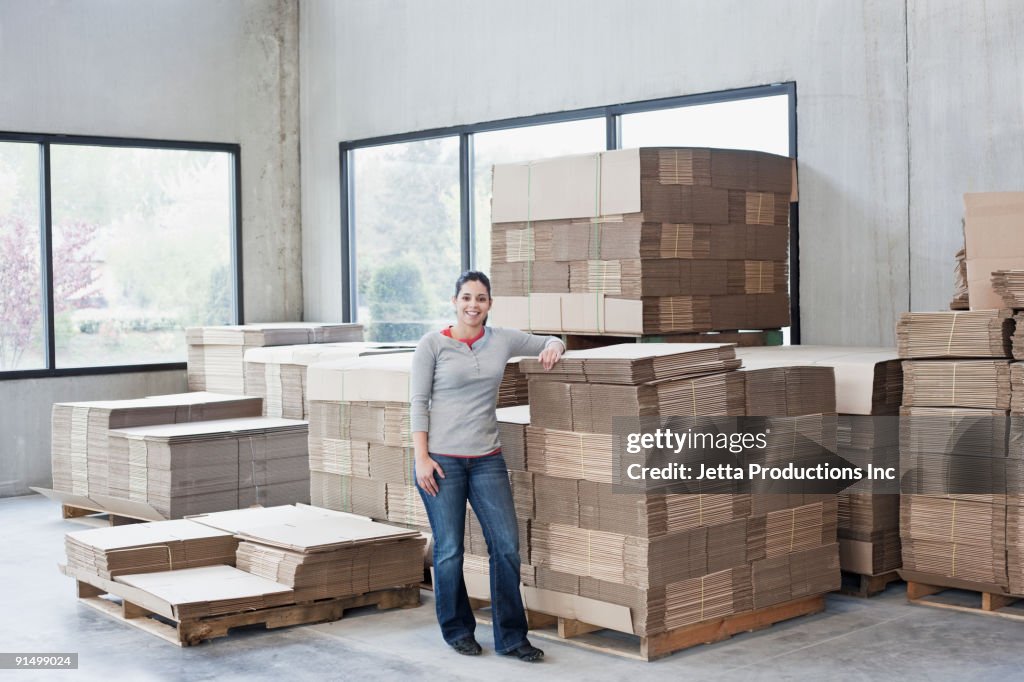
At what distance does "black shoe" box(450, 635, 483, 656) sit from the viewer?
17.8 feet

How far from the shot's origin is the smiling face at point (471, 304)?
213 inches

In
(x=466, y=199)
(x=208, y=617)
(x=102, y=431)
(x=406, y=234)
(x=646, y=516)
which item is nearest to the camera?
(x=646, y=516)

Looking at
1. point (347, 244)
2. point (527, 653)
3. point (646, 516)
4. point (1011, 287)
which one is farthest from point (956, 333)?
point (347, 244)

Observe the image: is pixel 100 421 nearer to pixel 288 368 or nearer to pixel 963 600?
pixel 288 368

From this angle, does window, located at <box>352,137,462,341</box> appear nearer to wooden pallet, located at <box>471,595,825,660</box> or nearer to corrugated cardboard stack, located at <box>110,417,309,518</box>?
corrugated cardboard stack, located at <box>110,417,309,518</box>

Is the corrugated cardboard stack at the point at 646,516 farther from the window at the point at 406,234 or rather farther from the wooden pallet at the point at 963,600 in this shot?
the window at the point at 406,234

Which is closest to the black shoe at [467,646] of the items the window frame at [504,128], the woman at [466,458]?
the woman at [466,458]

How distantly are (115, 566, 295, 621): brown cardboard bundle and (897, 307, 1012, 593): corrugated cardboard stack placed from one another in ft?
10.8

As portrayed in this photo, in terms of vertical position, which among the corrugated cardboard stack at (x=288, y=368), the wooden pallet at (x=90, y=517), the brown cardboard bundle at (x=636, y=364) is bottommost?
the wooden pallet at (x=90, y=517)

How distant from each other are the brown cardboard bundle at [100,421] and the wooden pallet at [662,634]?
12.9 feet

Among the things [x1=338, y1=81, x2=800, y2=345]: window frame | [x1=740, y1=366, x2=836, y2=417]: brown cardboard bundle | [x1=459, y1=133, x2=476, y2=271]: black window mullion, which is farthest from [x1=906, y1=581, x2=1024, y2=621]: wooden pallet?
[x1=459, y1=133, x2=476, y2=271]: black window mullion

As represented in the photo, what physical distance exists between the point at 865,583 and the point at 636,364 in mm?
2234

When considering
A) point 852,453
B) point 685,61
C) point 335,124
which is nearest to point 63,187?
point 335,124

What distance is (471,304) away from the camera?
541 centimetres
